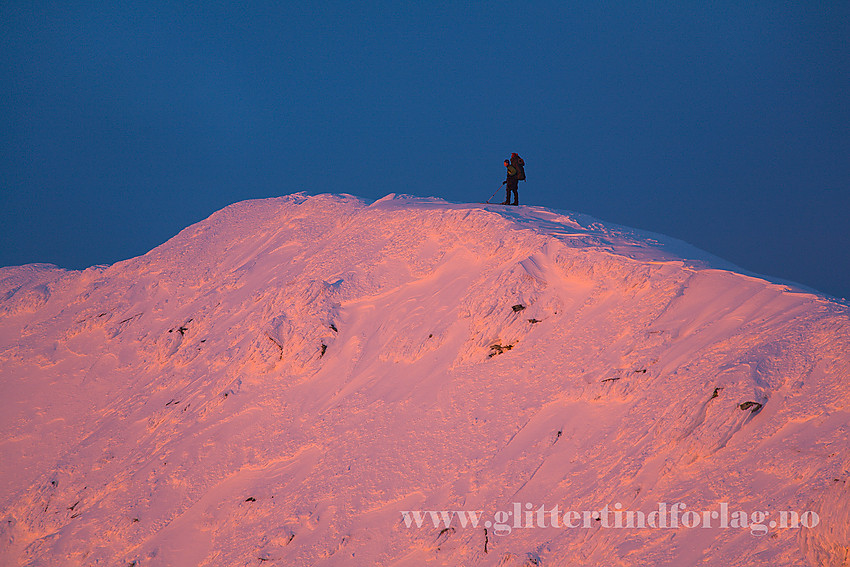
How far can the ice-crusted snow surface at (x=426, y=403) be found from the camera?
25.4 ft

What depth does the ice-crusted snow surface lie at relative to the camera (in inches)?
305

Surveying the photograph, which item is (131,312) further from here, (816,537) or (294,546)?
(816,537)

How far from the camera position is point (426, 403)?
10.8 meters

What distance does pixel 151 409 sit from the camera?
44.0 ft

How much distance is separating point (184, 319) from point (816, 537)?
45.8 feet

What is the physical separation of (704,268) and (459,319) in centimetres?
470

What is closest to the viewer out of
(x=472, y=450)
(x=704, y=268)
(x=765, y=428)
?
(x=765, y=428)

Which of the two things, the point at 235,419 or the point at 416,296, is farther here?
the point at 416,296

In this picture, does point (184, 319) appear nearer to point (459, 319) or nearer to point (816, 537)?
point (459, 319)

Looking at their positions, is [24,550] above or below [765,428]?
below

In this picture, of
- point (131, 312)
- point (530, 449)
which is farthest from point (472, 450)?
point (131, 312)

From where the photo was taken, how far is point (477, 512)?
28.8 feet

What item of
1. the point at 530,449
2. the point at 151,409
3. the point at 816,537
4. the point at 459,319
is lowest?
the point at 816,537

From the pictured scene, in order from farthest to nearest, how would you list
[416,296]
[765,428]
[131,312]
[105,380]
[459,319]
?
[131,312]
[105,380]
[416,296]
[459,319]
[765,428]
